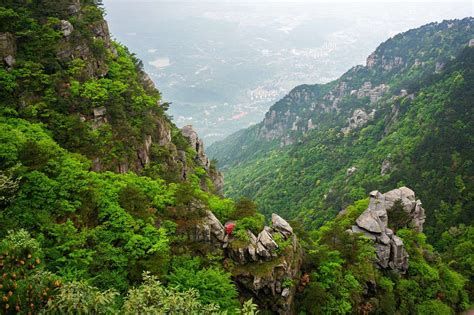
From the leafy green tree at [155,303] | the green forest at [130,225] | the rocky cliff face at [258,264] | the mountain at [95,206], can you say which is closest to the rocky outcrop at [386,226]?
the green forest at [130,225]

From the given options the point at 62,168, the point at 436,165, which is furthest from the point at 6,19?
the point at 436,165

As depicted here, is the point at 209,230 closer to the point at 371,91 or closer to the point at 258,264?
the point at 258,264

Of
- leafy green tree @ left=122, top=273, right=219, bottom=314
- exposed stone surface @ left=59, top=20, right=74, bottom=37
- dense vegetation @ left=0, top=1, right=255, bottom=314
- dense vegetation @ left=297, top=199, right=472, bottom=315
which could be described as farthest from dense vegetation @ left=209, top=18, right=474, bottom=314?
exposed stone surface @ left=59, top=20, right=74, bottom=37

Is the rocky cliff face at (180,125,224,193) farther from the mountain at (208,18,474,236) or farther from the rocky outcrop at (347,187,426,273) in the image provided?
the mountain at (208,18,474,236)

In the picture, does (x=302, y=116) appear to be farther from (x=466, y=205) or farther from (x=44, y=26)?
(x=44, y=26)

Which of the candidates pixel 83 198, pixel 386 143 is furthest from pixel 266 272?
pixel 386 143

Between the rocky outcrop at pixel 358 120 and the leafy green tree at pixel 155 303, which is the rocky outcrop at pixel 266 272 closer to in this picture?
the leafy green tree at pixel 155 303
